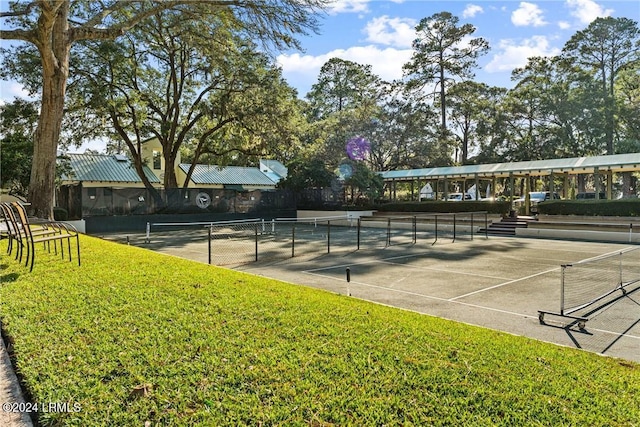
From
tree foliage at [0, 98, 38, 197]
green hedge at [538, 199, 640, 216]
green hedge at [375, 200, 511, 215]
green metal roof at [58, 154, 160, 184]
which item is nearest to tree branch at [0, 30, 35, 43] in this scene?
tree foliage at [0, 98, 38, 197]

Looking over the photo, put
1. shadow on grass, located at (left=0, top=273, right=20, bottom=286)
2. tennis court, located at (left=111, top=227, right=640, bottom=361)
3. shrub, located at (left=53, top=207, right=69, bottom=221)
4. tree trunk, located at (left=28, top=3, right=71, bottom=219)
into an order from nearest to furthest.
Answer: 1. shadow on grass, located at (left=0, top=273, right=20, bottom=286)
2. tennis court, located at (left=111, top=227, right=640, bottom=361)
3. tree trunk, located at (left=28, top=3, right=71, bottom=219)
4. shrub, located at (left=53, top=207, right=69, bottom=221)

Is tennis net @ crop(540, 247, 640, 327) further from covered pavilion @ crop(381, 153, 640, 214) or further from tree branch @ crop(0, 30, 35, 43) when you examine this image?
tree branch @ crop(0, 30, 35, 43)

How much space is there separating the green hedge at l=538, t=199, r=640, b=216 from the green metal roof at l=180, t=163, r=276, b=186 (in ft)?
83.2

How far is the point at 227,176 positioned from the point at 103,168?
10.5m

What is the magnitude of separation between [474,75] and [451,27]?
209 inches

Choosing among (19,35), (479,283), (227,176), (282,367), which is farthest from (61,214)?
(282,367)

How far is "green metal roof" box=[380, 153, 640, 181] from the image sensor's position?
22.9 metres

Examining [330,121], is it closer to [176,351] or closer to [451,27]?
[451,27]

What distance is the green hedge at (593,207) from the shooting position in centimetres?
2071

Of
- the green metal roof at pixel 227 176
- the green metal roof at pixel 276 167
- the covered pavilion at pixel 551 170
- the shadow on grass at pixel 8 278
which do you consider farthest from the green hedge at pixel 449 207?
the shadow on grass at pixel 8 278

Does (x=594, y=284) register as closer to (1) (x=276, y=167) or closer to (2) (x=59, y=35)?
(2) (x=59, y=35)

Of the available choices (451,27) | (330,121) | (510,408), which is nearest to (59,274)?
(510,408)

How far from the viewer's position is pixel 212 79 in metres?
25.7

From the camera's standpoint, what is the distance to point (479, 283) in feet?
29.2
